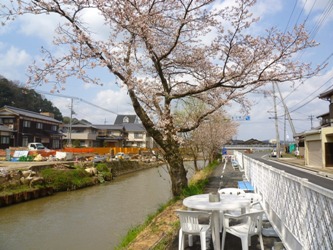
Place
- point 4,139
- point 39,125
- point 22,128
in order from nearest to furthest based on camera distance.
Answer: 1. point 4,139
2. point 22,128
3. point 39,125

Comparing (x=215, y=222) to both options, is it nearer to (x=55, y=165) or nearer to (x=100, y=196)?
(x=100, y=196)

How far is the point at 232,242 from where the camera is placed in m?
5.36

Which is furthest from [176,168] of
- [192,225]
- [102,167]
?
[102,167]

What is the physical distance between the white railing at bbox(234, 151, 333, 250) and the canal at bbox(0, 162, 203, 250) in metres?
5.55

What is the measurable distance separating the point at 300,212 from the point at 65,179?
806 inches

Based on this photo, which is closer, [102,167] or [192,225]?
[192,225]

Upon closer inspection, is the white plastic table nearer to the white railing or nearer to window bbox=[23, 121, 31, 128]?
the white railing

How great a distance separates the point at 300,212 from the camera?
382 centimetres

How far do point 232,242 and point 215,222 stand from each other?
926 millimetres

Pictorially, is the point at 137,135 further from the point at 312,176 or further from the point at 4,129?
the point at 312,176

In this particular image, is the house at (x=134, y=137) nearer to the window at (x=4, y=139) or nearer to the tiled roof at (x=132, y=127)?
the tiled roof at (x=132, y=127)

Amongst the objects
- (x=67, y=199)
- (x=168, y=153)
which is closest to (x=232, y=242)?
(x=168, y=153)

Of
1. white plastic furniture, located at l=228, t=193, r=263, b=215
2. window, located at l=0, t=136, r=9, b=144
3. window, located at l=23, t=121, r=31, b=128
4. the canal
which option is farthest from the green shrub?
white plastic furniture, located at l=228, t=193, r=263, b=215

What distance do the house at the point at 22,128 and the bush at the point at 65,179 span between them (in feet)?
63.8
